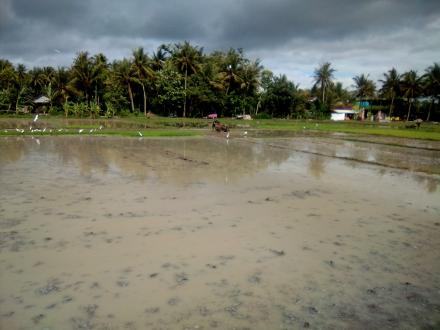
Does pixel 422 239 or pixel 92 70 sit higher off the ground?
pixel 92 70

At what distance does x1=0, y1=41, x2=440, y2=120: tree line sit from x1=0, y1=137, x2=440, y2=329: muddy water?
1464 inches

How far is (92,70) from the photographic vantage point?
1727 inches

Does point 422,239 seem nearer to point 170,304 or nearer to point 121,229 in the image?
point 170,304

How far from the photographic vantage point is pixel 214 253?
16.6 feet

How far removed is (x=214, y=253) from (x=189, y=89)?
43.5 meters

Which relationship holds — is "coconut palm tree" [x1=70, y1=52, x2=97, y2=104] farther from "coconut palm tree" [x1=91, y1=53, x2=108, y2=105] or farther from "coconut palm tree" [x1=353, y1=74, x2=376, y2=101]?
"coconut palm tree" [x1=353, y1=74, x2=376, y2=101]

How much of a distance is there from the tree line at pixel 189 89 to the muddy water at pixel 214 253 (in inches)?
1464

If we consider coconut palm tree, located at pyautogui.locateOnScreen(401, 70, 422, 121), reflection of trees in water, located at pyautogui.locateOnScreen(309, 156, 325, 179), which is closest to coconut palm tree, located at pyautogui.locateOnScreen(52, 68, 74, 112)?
reflection of trees in water, located at pyautogui.locateOnScreen(309, 156, 325, 179)

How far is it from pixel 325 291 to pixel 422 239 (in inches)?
106

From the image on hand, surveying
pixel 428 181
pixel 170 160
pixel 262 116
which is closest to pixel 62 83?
pixel 262 116

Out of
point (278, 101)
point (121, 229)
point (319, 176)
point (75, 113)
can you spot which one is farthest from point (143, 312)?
point (278, 101)

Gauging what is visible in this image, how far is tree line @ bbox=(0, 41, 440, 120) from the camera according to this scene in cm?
4475

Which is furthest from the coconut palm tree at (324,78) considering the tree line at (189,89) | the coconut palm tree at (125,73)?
the coconut palm tree at (125,73)

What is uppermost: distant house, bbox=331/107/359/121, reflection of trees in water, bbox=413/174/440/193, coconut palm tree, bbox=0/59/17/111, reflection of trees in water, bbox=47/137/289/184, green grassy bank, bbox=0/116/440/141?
coconut palm tree, bbox=0/59/17/111
